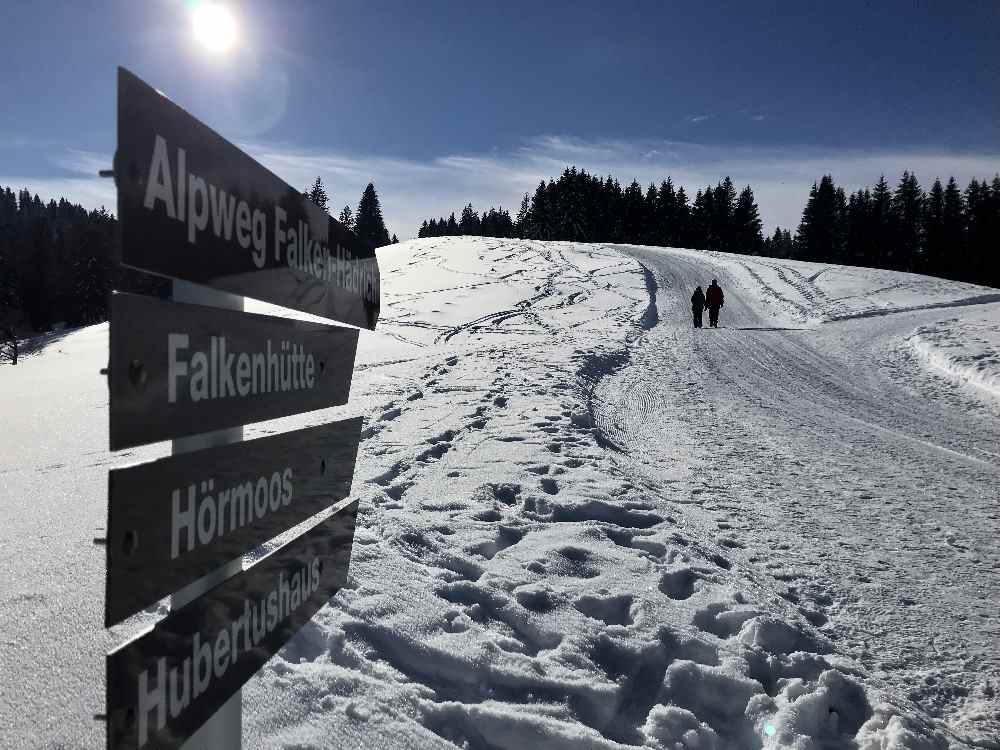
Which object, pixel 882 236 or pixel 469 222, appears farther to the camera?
pixel 469 222

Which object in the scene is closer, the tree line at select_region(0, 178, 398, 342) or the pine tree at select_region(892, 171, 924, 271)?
the tree line at select_region(0, 178, 398, 342)

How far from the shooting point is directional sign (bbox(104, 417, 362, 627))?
3.64 feet

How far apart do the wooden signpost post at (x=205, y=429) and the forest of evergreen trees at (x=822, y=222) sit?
250 ft

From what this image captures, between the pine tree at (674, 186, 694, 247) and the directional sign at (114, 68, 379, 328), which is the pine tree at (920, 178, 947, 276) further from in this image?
the directional sign at (114, 68, 379, 328)

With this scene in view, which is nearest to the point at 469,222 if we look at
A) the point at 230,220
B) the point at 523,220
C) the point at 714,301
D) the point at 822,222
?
the point at 523,220

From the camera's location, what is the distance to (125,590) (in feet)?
3.66

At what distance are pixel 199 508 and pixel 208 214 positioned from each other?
2.12ft

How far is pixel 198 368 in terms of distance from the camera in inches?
52.3

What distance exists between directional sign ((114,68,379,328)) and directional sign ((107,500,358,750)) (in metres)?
0.71

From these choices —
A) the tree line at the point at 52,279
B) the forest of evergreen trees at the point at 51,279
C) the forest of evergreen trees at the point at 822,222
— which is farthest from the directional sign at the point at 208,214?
the forest of evergreen trees at the point at 822,222

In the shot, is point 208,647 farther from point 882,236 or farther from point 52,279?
point 882,236

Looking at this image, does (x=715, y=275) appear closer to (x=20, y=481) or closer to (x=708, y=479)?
(x=708, y=479)

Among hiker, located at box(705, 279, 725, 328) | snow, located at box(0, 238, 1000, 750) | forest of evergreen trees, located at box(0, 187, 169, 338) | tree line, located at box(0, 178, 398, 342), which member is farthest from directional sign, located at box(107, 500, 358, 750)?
forest of evergreen trees, located at box(0, 187, 169, 338)

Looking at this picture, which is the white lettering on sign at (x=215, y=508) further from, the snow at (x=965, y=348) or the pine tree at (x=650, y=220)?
the pine tree at (x=650, y=220)
